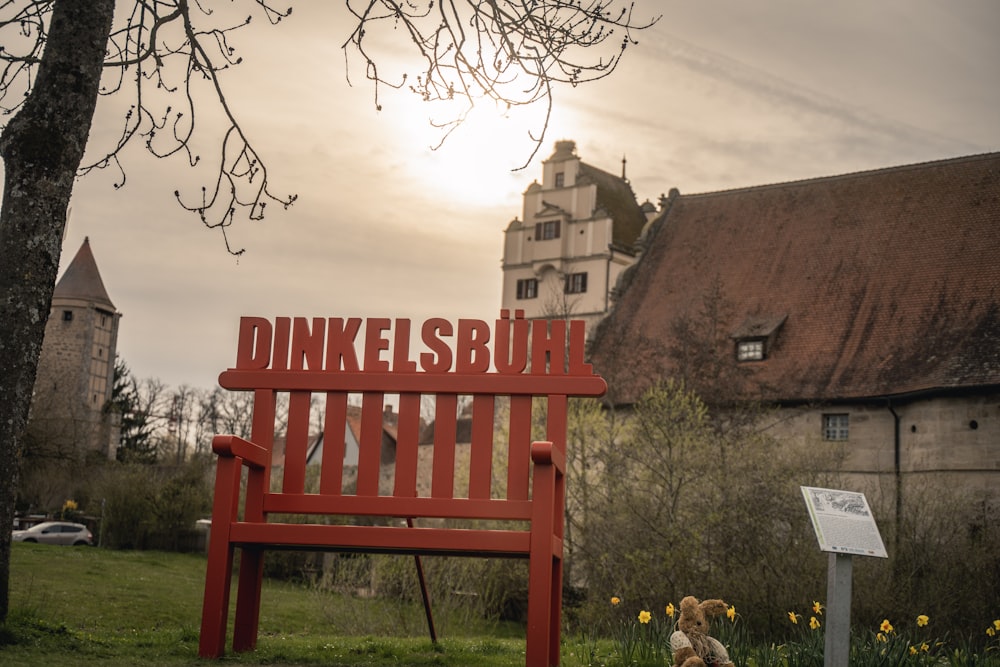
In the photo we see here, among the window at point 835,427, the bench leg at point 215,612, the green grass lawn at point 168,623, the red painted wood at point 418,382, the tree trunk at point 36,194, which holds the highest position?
the window at point 835,427

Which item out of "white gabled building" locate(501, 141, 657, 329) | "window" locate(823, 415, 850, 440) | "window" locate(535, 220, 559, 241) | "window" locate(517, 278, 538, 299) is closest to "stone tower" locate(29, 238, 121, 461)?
"window" locate(517, 278, 538, 299)

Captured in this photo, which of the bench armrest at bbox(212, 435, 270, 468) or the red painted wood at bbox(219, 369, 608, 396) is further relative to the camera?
the red painted wood at bbox(219, 369, 608, 396)

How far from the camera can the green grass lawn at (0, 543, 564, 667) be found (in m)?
5.67

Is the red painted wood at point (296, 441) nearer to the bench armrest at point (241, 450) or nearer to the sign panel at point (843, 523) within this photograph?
the bench armrest at point (241, 450)

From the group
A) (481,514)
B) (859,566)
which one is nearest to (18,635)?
(481,514)

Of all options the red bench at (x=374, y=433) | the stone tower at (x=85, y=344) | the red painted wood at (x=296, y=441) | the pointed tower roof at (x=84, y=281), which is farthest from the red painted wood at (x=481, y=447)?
the pointed tower roof at (x=84, y=281)

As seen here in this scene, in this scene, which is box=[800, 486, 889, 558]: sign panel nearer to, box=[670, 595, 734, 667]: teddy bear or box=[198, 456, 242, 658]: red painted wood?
box=[670, 595, 734, 667]: teddy bear

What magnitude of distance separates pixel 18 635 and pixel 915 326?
24358 millimetres

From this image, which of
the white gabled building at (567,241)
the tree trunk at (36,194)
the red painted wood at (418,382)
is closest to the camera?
the tree trunk at (36,194)

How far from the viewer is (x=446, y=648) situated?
7590mm

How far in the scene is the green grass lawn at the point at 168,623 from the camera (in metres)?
5.67

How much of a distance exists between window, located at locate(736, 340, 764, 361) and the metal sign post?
75.1 ft

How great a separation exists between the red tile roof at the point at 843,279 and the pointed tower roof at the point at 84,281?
134ft

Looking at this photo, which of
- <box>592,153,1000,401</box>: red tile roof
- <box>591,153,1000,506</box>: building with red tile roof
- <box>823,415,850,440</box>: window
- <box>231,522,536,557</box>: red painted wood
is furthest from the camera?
<box>823,415,850,440</box>: window
